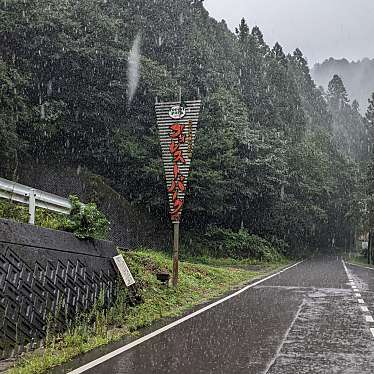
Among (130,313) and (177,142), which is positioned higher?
(177,142)

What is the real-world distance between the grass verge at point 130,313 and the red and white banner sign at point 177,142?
2144mm

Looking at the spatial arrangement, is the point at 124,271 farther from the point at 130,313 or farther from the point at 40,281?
the point at 40,281

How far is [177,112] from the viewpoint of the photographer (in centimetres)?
1541

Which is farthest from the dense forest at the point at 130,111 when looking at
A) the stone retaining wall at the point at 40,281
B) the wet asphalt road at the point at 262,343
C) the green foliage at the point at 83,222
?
the wet asphalt road at the point at 262,343

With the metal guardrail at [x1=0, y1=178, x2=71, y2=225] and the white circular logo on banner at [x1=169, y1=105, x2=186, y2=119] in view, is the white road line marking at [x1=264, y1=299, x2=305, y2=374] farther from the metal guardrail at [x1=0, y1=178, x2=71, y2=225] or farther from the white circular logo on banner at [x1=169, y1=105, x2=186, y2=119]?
the white circular logo on banner at [x1=169, y1=105, x2=186, y2=119]

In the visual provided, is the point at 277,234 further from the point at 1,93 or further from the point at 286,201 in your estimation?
the point at 1,93

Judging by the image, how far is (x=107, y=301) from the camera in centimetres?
1023

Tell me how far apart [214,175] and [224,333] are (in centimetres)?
2420

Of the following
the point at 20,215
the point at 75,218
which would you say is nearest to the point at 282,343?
the point at 75,218

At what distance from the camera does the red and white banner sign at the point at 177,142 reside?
1535 cm

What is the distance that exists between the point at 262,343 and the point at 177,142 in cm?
866

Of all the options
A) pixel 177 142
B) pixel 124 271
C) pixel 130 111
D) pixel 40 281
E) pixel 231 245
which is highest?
pixel 130 111

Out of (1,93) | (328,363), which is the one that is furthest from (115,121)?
(328,363)

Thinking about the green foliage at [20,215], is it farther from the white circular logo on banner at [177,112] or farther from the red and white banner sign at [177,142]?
the white circular logo on banner at [177,112]
